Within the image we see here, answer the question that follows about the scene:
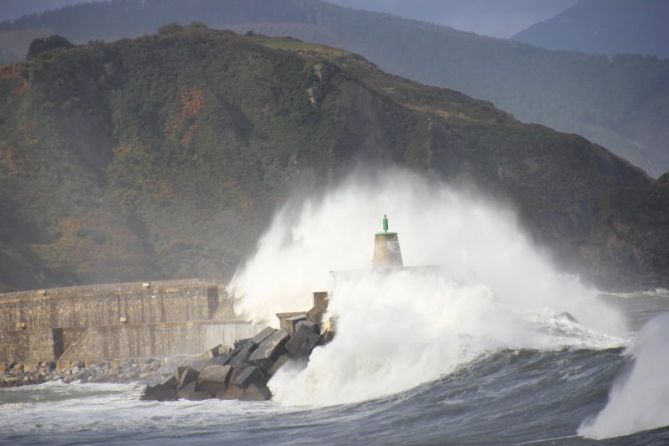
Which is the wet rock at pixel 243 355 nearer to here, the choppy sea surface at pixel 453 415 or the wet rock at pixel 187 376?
the wet rock at pixel 187 376

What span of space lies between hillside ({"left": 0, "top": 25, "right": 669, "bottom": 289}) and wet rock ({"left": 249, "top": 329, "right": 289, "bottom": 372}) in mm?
42783

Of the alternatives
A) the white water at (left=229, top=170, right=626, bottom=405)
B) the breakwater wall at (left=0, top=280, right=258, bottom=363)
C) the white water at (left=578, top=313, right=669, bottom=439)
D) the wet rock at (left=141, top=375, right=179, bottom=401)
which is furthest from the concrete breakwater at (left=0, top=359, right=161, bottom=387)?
the white water at (left=578, top=313, right=669, bottom=439)

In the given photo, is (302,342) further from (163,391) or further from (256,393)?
(163,391)

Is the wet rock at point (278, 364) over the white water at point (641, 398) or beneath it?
over

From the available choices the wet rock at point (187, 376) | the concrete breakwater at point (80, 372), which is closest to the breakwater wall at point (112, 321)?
the concrete breakwater at point (80, 372)

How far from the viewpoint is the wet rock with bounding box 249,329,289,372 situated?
2252cm

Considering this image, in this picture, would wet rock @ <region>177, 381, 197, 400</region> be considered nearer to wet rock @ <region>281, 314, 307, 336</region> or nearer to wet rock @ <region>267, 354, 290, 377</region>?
wet rock @ <region>267, 354, 290, 377</region>

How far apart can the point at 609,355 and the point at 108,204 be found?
60.8 m

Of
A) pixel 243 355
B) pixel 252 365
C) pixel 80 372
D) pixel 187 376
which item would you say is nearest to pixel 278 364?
pixel 252 365

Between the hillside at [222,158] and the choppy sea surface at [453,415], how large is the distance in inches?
1774

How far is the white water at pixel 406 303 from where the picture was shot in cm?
2066

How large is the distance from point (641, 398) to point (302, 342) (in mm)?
9187

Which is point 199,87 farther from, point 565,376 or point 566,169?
point 565,376

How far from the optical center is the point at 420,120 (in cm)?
8969
